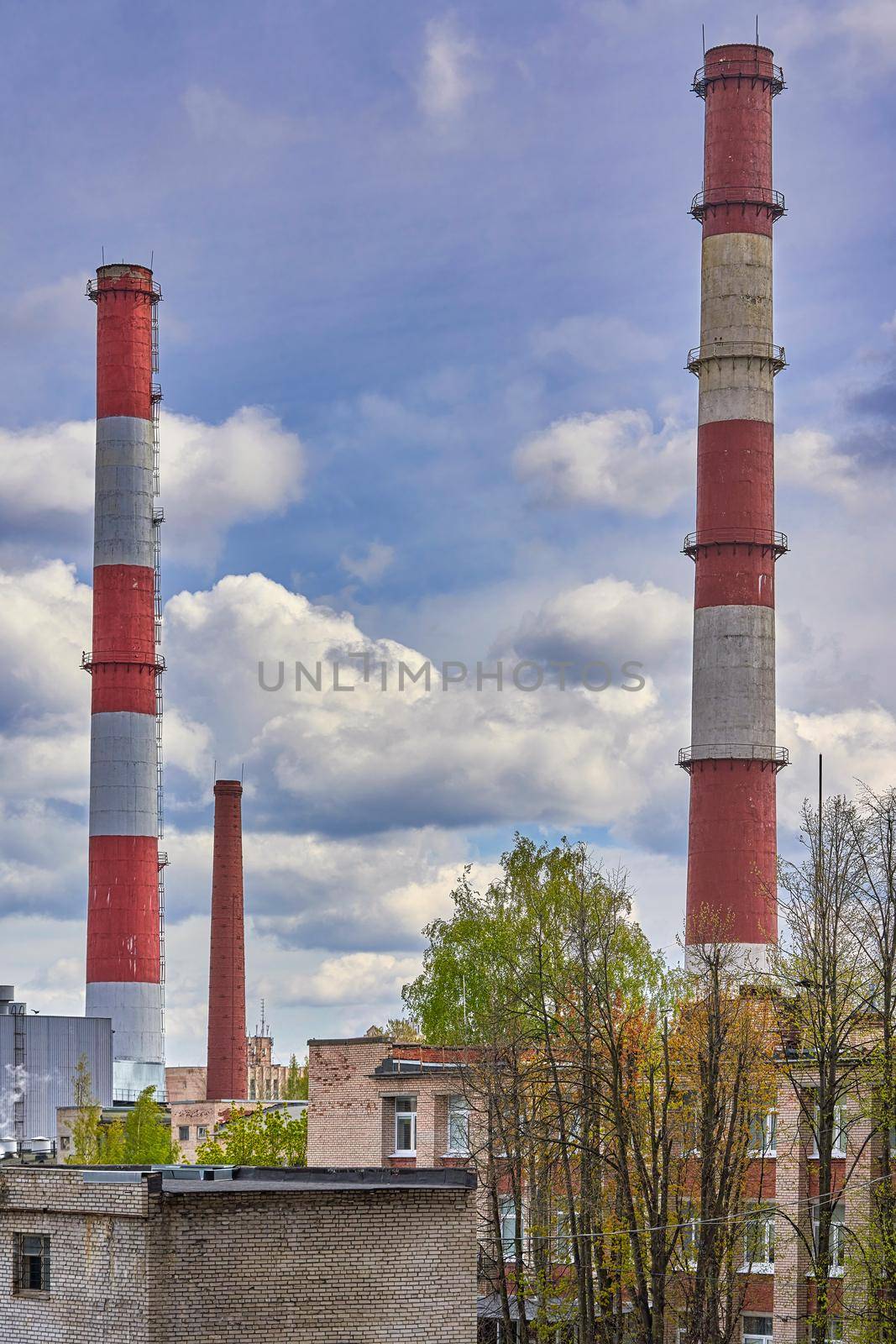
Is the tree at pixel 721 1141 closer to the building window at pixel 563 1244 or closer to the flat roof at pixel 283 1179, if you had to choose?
the building window at pixel 563 1244

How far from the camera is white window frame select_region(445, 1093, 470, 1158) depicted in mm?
38688

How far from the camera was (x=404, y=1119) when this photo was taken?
40.2m

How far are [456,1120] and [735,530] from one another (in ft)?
58.5

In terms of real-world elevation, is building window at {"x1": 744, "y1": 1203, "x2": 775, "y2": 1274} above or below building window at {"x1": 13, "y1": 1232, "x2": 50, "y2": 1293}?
below

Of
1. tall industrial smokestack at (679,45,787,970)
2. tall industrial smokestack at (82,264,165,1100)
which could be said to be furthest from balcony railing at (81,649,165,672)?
tall industrial smokestack at (679,45,787,970)

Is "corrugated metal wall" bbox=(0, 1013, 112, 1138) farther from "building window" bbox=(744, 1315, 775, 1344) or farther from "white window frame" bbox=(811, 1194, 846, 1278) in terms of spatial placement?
"white window frame" bbox=(811, 1194, 846, 1278)

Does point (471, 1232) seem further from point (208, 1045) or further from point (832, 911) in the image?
point (208, 1045)

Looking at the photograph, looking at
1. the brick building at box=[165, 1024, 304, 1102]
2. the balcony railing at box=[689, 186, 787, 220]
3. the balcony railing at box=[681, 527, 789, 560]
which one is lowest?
the brick building at box=[165, 1024, 304, 1102]

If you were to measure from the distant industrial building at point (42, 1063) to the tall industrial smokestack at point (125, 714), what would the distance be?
644 millimetres

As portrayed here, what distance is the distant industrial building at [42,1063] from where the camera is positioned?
64000mm

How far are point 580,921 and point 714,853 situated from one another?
54.9ft

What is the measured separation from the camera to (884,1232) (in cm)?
2712

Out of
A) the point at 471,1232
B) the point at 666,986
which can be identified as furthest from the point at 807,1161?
the point at 471,1232

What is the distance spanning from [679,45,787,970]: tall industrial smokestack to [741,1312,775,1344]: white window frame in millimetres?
14105
